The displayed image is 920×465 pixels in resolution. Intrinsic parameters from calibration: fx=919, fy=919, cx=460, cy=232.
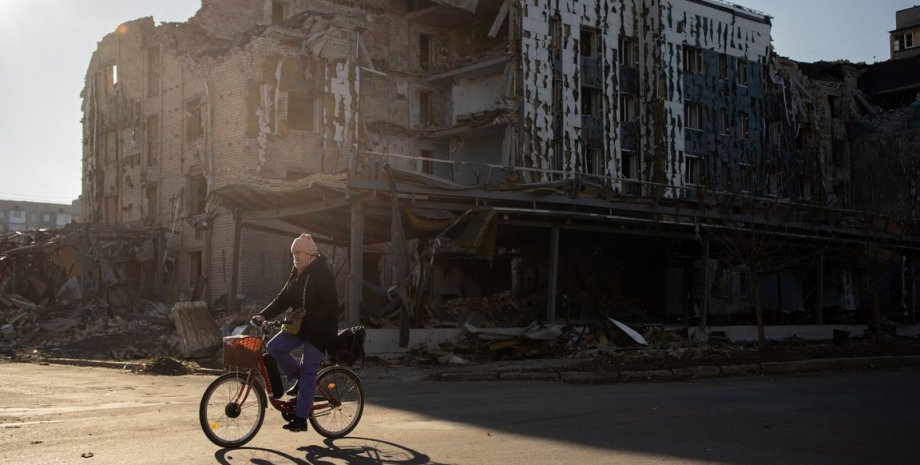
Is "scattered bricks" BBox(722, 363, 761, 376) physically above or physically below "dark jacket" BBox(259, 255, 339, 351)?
below

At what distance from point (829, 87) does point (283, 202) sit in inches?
1596

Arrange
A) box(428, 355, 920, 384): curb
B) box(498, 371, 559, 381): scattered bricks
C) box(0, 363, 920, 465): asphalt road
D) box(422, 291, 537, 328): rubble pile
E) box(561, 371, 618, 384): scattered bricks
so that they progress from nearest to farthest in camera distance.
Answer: box(0, 363, 920, 465): asphalt road < box(561, 371, 618, 384): scattered bricks < box(428, 355, 920, 384): curb < box(498, 371, 559, 381): scattered bricks < box(422, 291, 537, 328): rubble pile

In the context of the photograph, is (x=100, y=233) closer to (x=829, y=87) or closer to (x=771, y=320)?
(x=771, y=320)

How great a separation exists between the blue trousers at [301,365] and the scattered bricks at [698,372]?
930cm

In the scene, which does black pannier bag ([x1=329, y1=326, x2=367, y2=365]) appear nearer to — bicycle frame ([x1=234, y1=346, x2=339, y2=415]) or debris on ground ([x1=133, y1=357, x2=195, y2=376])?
bicycle frame ([x1=234, y1=346, x2=339, y2=415])

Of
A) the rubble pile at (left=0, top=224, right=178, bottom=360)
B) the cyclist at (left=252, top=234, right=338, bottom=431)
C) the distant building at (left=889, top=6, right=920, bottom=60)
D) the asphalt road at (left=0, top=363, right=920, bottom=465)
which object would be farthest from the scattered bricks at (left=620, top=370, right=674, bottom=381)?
the distant building at (left=889, top=6, right=920, bottom=60)

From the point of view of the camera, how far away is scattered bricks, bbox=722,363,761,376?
1684 cm

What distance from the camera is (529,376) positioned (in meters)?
16.1

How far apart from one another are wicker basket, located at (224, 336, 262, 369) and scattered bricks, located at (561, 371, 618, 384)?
8169 mm

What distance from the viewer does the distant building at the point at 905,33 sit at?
229ft

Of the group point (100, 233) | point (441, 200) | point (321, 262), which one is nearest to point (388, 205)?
point (441, 200)

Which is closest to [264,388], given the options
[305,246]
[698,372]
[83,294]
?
[305,246]

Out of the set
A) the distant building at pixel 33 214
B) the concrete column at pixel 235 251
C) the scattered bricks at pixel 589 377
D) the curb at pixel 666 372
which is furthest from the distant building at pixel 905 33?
the distant building at pixel 33 214

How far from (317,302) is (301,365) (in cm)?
59
